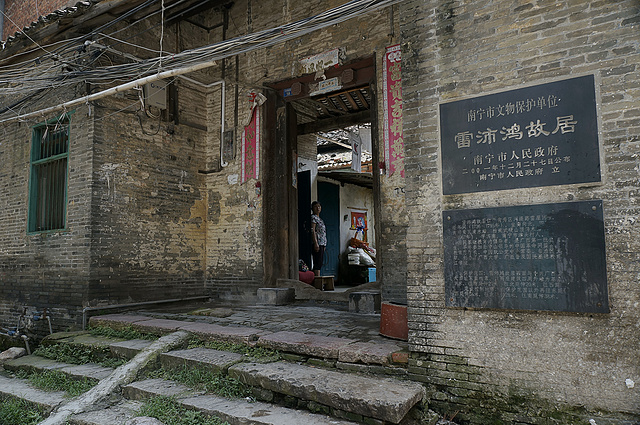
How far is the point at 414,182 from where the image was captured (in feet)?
13.0

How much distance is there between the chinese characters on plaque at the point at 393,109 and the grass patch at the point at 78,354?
4395mm

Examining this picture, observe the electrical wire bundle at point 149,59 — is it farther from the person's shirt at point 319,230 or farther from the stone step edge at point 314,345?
the person's shirt at point 319,230

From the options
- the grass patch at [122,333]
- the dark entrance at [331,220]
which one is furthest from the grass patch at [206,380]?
the dark entrance at [331,220]

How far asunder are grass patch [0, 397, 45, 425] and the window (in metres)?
3.71

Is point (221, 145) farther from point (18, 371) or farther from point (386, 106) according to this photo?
point (18, 371)

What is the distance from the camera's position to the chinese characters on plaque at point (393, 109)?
6.48 metres

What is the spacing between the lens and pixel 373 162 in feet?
22.7

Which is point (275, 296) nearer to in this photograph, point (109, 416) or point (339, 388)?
point (109, 416)

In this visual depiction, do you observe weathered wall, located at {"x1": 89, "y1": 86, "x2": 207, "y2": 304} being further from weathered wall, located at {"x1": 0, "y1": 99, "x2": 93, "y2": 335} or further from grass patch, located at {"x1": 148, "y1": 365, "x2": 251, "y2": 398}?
grass patch, located at {"x1": 148, "y1": 365, "x2": 251, "y2": 398}

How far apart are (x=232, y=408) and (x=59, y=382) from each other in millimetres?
2413

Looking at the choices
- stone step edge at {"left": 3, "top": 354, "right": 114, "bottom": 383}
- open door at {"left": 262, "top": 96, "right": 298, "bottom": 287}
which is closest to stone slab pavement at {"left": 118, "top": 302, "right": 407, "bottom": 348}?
open door at {"left": 262, "top": 96, "right": 298, "bottom": 287}

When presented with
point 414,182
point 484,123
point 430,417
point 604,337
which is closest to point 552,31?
point 484,123

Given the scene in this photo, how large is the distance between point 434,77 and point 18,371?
19.2 ft

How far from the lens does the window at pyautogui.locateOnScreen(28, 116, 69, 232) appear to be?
7543 mm
